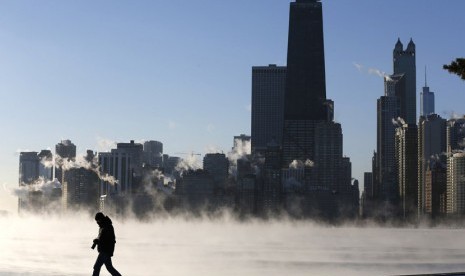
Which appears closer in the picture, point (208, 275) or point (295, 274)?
point (208, 275)

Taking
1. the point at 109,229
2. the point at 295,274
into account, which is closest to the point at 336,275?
the point at 295,274

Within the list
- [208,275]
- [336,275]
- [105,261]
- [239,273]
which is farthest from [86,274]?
[105,261]

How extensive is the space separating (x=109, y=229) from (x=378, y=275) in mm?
39567

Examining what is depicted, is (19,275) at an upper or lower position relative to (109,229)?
lower

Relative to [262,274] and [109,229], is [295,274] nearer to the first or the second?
[262,274]

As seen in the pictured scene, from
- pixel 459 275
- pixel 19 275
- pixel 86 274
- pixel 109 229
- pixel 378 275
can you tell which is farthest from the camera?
pixel 378 275

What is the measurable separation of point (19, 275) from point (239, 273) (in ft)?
64.3

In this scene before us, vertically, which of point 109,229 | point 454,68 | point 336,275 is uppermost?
point 454,68

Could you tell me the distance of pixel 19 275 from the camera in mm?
54219

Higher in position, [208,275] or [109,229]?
[109,229]

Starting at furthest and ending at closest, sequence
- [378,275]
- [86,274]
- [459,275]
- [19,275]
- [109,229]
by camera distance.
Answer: [378,275] → [86,274] → [19,275] → [459,275] → [109,229]

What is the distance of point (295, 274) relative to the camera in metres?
67.6

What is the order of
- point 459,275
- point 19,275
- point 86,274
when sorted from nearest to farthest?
point 459,275 → point 19,275 → point 86,274

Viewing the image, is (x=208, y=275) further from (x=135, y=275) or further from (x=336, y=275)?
(x=336, y=275)
